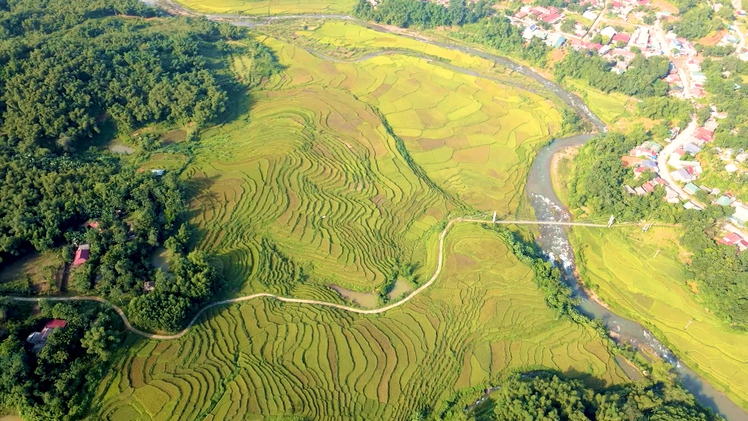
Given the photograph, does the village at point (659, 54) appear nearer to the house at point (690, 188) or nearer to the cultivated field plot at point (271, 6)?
the house at point (690, 188)

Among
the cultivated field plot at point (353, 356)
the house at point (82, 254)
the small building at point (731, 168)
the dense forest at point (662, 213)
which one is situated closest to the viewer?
the cultivated field plot at point (353, 356)

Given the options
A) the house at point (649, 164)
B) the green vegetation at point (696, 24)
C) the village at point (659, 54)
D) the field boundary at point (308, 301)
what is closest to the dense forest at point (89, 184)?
the field boundary at point (308, 301)

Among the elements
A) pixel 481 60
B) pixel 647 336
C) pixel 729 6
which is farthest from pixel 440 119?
pixel 729 6

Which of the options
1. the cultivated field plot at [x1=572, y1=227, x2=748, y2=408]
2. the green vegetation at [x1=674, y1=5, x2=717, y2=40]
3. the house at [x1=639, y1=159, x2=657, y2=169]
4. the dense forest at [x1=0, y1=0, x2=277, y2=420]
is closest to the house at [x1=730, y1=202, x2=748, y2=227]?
the cultivated field plot at [x1=572, y1=227, x2=748, y2=408]

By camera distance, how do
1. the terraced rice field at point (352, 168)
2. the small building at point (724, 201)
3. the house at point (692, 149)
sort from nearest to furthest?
the terraced rice field at point (352, 168), the small building at point (724, 201), the house at point (692, 149)

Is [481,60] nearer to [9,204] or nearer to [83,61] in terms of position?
[83,61]

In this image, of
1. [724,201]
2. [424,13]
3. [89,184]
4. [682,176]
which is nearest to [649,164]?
[682,176]

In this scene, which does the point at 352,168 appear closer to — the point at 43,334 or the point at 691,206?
the point at 43,334
